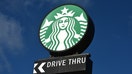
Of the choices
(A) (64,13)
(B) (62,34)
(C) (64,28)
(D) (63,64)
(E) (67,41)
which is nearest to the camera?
(D) (63,64)

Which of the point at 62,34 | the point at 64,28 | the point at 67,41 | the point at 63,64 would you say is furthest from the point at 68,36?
the point at 63,64

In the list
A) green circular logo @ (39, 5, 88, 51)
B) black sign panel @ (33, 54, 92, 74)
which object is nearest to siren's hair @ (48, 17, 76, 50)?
green circular logo @ (39, 5, 88, 51)

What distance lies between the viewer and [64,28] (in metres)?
22.3

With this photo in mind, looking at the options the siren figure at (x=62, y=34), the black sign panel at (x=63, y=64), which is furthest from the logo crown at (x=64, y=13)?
the black sign panel at (x=63, y=64)

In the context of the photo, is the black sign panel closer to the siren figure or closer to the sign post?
the sign post

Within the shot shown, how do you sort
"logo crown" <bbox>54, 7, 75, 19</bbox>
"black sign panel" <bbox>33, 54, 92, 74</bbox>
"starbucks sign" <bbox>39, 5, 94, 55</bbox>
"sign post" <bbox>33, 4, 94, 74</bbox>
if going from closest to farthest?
"black sign panel" <bbox>33, 54, 92, 74</bbox> → "sign post" <bbox>33, 4, 94, 74</bbox> → "starbucks sign" <bbox>39, 5, 94, 55</bbox> → "logo crown" <bbox>54, 7, 75, 19</bbox>

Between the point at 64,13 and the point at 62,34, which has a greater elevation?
the point at 64,13

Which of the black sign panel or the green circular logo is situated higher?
the green circular logo

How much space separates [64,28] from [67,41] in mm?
760

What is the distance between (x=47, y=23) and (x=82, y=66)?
135 inches

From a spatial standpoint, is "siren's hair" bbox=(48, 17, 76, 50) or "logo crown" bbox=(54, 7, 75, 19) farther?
"logo crown" bbox=(54, 7, 75, 19)

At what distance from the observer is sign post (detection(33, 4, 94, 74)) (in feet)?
69.1

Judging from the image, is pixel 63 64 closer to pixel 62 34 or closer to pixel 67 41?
pixel 67 41

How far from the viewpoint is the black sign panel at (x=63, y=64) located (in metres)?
20.9
